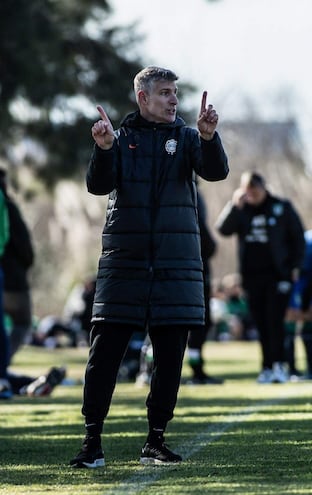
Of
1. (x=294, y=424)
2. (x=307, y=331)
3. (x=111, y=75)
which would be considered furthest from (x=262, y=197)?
(x=111, y=75)

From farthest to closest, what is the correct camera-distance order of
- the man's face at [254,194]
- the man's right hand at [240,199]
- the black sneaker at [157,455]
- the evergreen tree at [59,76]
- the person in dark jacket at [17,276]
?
the evergreen tree at [59,76]
the man's right hand at [240,199]
the man's face at [254,194]
the person in dark jacket at [17,276]
the black sneaker at [157,455]

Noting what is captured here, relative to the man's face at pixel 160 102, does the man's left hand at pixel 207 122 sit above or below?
below

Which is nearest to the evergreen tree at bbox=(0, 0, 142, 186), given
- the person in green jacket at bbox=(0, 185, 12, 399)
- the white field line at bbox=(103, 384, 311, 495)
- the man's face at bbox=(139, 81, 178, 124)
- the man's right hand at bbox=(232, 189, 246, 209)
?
the man's right hand at bbox=(232, 189, 246, 209)

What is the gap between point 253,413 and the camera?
9867mm

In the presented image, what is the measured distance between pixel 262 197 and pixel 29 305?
2.57 meters

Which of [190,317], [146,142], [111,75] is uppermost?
[111,75]

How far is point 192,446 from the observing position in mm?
7852

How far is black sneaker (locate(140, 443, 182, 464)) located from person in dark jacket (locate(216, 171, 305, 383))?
263 inches

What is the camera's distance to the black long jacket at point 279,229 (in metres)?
13.8

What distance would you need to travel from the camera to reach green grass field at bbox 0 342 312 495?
6.33m

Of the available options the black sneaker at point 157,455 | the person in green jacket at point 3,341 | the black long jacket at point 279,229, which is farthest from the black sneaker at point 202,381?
the black sneaker at point 157,455

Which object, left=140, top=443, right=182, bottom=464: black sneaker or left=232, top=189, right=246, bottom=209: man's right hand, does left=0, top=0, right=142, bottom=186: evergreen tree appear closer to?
left=232, top=189, right=246, bottom=209: man's right hand

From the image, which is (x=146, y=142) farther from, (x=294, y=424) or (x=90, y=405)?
(x=294, y=424)

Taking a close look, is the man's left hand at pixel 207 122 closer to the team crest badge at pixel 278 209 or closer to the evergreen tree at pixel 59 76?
the team crest badge at pixel 278 209
